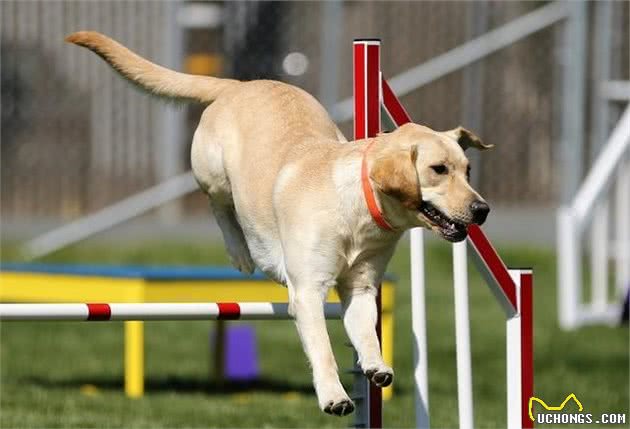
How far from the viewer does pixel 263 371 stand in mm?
10281

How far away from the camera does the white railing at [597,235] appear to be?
39.3 ft

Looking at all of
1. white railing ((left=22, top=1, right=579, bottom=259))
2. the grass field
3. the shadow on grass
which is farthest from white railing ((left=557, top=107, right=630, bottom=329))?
the shadow on grass

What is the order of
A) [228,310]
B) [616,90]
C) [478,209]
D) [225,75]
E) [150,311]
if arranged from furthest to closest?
[225,75] < [616,90] < [228,310] < [150,311] < [478,209]

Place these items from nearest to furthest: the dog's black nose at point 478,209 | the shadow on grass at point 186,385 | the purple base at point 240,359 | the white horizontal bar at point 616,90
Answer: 1. the dog's black nose at point 478,209
2. the shadow on grass at point 186,385
3. the purple base at point 240,359
4. the white horizontal bar at point 616,90

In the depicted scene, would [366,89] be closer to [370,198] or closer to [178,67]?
[370,198]

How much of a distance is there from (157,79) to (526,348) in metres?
1.77

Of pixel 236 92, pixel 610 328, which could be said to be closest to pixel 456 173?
pixel 236 92

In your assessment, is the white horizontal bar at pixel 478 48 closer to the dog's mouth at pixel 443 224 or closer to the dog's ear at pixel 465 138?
the dog's ear at pixel 465 138

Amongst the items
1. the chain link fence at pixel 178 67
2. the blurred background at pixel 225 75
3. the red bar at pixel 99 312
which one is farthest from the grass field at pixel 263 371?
the red bar at pixel 99 312

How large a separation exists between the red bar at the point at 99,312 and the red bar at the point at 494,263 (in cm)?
131

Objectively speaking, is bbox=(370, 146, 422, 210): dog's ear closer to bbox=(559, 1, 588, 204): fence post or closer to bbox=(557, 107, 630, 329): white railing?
bbox=(557, 107, 630, 329): white railing

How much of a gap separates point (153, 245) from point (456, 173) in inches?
385

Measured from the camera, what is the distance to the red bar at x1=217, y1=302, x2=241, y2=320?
575 centimetres

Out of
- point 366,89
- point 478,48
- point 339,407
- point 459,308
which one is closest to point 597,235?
point 478,48
